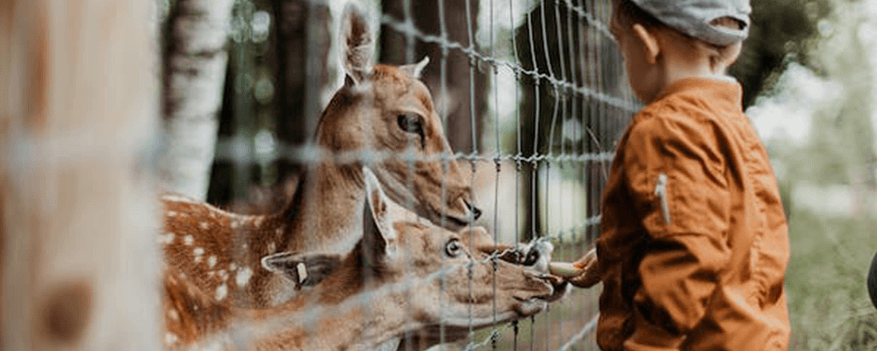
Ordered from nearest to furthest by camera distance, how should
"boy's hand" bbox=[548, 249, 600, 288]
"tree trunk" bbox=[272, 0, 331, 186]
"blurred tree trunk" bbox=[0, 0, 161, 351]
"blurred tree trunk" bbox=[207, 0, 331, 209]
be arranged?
1. "blurred tree trunk" bbox=[0, 0, 161, 351]
2. "boy's hand" bbox=[548, 249, 600, 288]
3. "blurred tree trunk" bbox=[207, 0, 331, 209]
4. "tree trunk" bbox=[272, 0, 331, 186]

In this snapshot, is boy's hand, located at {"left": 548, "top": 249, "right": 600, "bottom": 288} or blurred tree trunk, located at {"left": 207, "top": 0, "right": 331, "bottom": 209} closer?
boy's hand, located at {"left": 548, "top": 249, "right": 600, "bottom": 288}

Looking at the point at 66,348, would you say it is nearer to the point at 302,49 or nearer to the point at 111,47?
the point at 111,47

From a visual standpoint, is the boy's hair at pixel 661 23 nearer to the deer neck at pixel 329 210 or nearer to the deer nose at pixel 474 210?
the deer nose at pixel 474 210

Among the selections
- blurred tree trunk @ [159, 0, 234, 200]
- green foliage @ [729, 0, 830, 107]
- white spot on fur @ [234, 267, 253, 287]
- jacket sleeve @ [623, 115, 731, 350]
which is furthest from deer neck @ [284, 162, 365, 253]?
green foliage @ [729, 0, 830, 107]

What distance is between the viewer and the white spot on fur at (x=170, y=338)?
275 centimetres

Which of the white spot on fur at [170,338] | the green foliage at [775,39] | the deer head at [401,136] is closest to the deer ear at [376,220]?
the deer head at [401,136]

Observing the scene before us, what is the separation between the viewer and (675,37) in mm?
2051

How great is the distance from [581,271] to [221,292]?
133 centimetres

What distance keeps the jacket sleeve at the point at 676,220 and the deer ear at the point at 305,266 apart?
1.35 m

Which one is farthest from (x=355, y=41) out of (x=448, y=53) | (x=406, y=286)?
(x=448, y=53)

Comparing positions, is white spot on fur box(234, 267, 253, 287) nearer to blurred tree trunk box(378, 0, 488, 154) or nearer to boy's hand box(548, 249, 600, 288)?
boy's hand box(548, 249, 600, 288)

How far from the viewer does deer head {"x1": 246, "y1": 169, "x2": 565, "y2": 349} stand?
325cm

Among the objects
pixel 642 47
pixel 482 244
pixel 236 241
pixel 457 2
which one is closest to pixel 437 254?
pixel 482 244

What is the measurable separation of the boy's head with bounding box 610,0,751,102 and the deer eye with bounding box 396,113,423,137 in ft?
5.05
